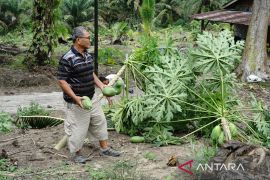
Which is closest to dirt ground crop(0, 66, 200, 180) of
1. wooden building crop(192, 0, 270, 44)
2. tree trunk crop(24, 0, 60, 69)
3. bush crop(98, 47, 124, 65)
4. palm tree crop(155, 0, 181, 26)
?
tree trunk crop(24, 0, 60, 69)

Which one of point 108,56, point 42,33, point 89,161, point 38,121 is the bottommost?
point 89,161

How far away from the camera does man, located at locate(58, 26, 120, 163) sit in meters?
5.82

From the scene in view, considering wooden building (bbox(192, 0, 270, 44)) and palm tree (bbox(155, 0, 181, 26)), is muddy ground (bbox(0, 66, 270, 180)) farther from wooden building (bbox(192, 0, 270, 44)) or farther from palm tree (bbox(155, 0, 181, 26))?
palm tree (bbox(155, 0, 181, 26))

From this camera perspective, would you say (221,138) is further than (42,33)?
No

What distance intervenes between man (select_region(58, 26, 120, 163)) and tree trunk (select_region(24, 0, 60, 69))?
861 centimetres

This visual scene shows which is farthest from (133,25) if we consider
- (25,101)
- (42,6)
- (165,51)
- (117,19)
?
(165,51)

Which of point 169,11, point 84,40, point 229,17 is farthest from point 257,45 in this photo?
point 169,11

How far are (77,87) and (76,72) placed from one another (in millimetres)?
201

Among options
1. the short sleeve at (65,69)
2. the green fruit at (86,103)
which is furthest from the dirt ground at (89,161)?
the short sleeve at (65,69)

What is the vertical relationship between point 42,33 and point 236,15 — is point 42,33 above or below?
below

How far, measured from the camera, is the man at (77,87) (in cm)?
582

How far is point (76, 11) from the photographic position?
95.5 ft

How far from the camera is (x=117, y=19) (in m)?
37.7

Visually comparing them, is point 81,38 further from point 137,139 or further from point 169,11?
point 169,11
